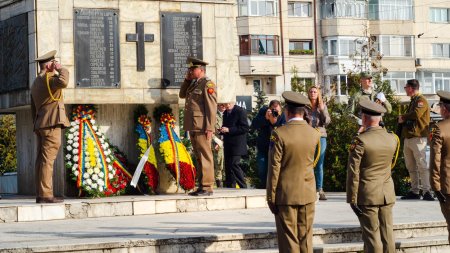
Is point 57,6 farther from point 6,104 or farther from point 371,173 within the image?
point 371,173

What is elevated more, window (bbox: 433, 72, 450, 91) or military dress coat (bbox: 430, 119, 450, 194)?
window (bbox: 433, 72, 450, 91)

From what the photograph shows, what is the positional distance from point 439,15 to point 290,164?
64403 millimetres

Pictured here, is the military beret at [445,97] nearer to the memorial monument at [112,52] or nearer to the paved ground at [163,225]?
the paved ground at [163,225]

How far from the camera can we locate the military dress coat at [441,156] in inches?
539

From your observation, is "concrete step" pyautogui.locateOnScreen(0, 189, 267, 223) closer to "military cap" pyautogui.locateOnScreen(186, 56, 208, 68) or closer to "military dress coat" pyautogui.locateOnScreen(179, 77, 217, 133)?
"military dress coat" pyautogui.locateOnScreen(179, 77, 217, 133)

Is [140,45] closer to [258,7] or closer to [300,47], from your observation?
[258,7]

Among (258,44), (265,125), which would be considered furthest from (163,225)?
(258,44)

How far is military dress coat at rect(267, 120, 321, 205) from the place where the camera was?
11.9m

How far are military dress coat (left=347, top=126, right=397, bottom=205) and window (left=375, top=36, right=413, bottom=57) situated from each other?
58.9 metres

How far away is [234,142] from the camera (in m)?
20.8

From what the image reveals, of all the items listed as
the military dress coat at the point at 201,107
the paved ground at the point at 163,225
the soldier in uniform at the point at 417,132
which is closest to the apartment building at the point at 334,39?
the soldier in uniform at the point at 417,132

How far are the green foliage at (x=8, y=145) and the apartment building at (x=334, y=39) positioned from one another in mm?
34274

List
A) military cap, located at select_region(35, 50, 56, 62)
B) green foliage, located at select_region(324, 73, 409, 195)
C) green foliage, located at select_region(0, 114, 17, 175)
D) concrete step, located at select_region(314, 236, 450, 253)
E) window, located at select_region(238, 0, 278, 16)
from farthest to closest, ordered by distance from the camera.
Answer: window, located at select_region(238, 0, 278, 16), green foliage, located at select_region(0, 114, 17, 175), green foliage, located at select_region(324, 73, 409, 195), military cap, located at select_region(35, 50, 56, 62), concrete step, located at select_region(314, 236, 450, 253)

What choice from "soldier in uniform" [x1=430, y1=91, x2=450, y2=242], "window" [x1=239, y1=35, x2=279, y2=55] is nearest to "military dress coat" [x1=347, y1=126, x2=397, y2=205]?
"soldier in uniform" [x1=430, y1=91, x2=450, y2=242]
